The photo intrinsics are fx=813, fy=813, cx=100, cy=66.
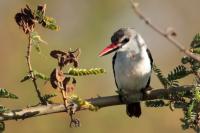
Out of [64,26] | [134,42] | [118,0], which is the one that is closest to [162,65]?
[64,26]

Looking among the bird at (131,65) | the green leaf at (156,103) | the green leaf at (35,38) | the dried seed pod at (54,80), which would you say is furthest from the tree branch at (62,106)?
the bird at (131,65)

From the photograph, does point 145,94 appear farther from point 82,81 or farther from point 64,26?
point 64,26

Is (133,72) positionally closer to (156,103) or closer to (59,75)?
(156,103)

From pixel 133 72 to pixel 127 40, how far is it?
0.85 ft

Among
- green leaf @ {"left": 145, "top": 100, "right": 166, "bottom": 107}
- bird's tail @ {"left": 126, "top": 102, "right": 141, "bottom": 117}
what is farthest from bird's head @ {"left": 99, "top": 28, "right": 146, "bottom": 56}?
green leaf @ {"left": 145, "top": 100, "right": 166, "bottom": 107}

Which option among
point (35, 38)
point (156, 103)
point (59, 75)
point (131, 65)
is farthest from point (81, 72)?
point (131, 65)

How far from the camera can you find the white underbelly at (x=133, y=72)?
624cm

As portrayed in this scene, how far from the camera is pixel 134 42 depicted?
641cm

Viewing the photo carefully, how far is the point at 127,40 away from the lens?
6.33 meters

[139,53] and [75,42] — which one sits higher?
[75,42]

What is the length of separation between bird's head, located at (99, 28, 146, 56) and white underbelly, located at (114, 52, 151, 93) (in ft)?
0.29

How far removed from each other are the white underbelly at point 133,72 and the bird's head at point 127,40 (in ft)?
0.29

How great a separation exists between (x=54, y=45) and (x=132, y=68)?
8.96 m

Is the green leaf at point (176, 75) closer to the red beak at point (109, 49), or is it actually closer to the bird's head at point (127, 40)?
the red beak at point (109, 49)
